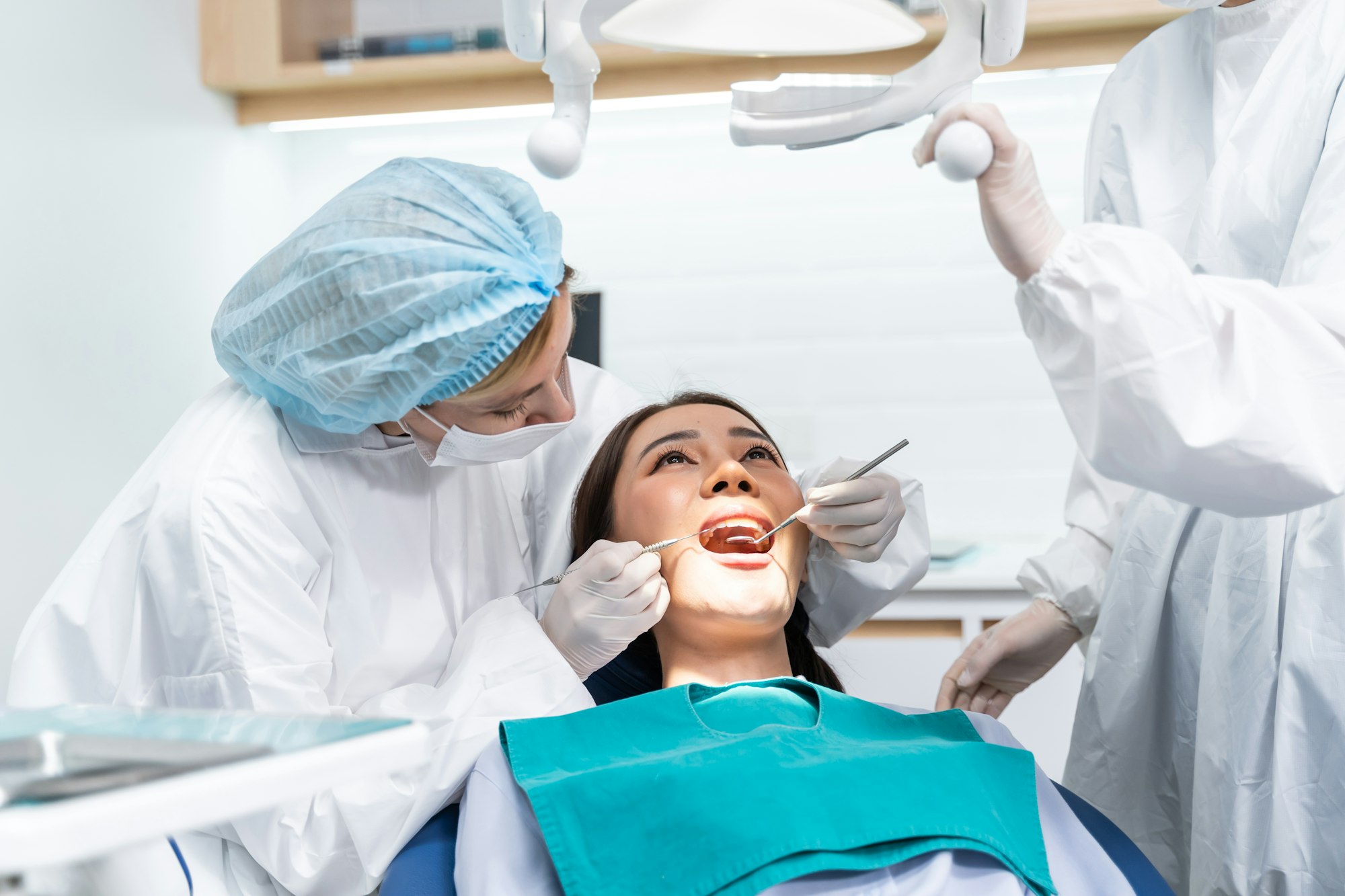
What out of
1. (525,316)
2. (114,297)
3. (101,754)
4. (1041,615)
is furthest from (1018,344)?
(101,754)

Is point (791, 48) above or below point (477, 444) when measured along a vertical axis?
above

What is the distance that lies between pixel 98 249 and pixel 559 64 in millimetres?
1614

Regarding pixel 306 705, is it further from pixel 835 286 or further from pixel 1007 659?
pixel 835 286

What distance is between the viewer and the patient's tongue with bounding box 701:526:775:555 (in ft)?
5.17

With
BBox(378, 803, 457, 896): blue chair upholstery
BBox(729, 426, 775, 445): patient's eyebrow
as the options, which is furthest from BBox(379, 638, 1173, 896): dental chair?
BBox(729, 426, 775, 445): patient's eyebrow

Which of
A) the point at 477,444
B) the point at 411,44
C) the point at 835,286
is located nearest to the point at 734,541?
the point at 477,444

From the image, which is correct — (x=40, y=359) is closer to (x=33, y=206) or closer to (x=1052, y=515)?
(x=33, y=206)

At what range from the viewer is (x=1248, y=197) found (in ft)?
4.14

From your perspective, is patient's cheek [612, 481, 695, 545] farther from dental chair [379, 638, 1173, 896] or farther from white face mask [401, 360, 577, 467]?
dental chair [379, 638, 1173, 896]

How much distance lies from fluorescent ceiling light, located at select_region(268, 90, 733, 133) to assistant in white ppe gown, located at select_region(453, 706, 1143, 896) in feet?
5.83

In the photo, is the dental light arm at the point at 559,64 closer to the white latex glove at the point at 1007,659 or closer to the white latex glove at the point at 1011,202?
the white latex glove at the point at 1011,202

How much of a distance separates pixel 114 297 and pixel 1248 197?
7.18 feet

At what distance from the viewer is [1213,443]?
0.91m

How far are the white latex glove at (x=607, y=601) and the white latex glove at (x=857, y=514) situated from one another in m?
0.24
